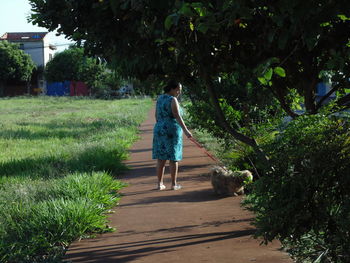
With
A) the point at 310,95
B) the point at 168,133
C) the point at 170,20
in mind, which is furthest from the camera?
the point at 168,133

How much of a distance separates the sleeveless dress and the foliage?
64.8m

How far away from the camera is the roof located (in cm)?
8625

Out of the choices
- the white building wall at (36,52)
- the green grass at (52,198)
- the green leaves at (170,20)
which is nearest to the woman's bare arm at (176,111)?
the green grass at (52,198)

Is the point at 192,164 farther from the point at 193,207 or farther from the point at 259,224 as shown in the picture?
the point at 259,224

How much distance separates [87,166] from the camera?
964 centimetres

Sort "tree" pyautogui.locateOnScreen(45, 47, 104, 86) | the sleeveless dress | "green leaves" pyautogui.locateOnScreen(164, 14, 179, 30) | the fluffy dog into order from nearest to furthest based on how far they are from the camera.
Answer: "green leaves" pyautogui.locateOnScreen(164, 14, 179, 30)
the fluffy dog
the sleeveless dress
"tree" pyautogui.locateOnScreen(45, 47, 104, 86)

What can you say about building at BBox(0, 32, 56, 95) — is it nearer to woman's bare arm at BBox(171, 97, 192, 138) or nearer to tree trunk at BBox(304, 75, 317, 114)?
woman's bare arm at BBox(171, 97, 192, 138)

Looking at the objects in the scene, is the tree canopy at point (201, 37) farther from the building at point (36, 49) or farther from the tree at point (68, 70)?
the building at point (36, 49)

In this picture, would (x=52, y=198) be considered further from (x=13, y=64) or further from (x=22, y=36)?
(x=22, y=36)

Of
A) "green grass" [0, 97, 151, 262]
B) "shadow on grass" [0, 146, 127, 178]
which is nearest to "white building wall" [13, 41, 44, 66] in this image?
"green grass" [0, 97, 151, 262]

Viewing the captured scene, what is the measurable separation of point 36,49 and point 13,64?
1474 cm

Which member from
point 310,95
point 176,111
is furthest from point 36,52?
point 310,95

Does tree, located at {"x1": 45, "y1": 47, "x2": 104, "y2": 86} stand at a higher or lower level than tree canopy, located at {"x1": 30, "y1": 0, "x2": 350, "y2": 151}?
higher

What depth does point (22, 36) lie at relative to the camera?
3501 inches
